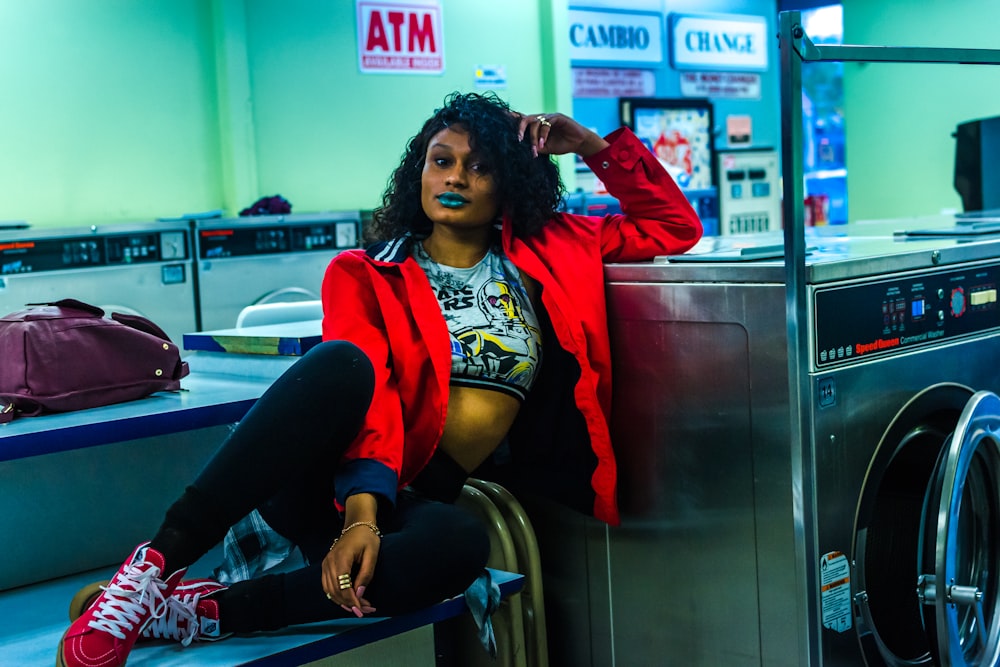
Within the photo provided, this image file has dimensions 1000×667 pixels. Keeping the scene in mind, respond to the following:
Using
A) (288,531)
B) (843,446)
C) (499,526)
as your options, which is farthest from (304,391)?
(843,446)

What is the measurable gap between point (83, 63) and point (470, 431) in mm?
3934

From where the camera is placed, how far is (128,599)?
1.59 meters

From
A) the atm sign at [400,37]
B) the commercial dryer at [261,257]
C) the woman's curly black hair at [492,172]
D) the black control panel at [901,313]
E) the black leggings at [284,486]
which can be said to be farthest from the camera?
the atm sign at [400,37]

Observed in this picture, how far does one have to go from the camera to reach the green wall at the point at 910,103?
7.52 metres

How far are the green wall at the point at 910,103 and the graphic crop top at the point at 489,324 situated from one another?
628 centimetres

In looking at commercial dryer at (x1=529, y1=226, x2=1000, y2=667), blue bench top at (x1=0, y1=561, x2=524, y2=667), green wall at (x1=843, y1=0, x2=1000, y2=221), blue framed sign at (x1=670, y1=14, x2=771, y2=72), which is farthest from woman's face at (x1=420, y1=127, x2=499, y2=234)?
green wall at (x1=843, y1=0, x2=1000, y2=221)

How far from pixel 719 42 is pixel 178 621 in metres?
7.12

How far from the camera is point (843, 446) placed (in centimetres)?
188

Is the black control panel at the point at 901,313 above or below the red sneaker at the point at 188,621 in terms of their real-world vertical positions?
above

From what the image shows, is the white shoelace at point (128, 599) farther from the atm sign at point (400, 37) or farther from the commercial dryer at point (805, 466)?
the atm sign at point (400, 37)

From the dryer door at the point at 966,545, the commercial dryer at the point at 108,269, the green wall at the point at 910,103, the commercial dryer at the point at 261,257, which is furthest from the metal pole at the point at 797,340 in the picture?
the green wall at the point at 910,103

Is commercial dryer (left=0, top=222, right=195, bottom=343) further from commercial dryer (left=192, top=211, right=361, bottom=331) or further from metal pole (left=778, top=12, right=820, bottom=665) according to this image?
metal pole (left=778, top=12, right=820, bottom=665)

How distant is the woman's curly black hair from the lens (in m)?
2.11

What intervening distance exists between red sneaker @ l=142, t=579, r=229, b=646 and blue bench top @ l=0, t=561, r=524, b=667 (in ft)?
0.04
